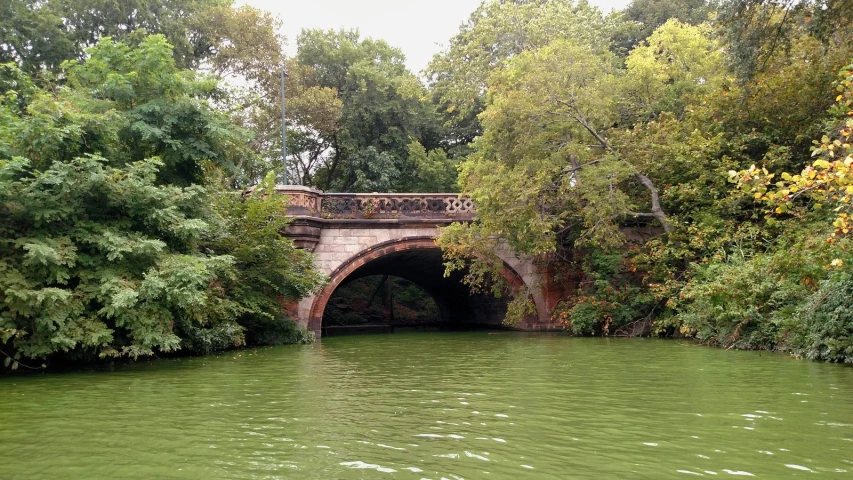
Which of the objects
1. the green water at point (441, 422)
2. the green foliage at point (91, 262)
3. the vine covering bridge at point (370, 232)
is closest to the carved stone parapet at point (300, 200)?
the vine covering bridge at point (370, 232)

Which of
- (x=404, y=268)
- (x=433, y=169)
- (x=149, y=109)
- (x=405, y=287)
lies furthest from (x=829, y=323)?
(x=405, y=287)

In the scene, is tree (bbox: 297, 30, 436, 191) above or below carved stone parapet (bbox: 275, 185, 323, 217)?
above

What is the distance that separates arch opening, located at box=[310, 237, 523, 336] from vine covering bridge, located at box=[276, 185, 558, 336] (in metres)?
0.03

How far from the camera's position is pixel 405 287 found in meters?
33.7

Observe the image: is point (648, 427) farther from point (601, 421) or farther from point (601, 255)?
point (601, 255)

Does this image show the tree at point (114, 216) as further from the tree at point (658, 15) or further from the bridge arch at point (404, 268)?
the tree at point (658, 15)

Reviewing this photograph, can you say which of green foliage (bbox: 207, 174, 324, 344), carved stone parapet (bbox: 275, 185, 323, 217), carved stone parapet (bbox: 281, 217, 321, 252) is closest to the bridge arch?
carved stone parapet (bbox: 281, 217, 321, 252)

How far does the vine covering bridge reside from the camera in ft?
52.6

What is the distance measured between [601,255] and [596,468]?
11892 millimetres

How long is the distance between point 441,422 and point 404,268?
55.7 feet

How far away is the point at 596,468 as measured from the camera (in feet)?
11.5

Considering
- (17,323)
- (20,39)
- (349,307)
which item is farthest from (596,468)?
(349,307)

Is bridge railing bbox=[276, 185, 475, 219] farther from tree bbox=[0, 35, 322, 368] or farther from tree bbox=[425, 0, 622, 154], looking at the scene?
tree bbox=[425, 0, 622, 154]

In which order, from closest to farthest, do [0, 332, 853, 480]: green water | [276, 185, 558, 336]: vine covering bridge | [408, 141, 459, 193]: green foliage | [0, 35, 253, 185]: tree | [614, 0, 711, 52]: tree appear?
[0, 332, 853, 480]: green water, [0, 35, 253, 185]: tree, [276, 185, 558, 336]: vine covering bridge, [408, 141, 459, 193]: green foliage, [614, 0, 711, 52]: tree
